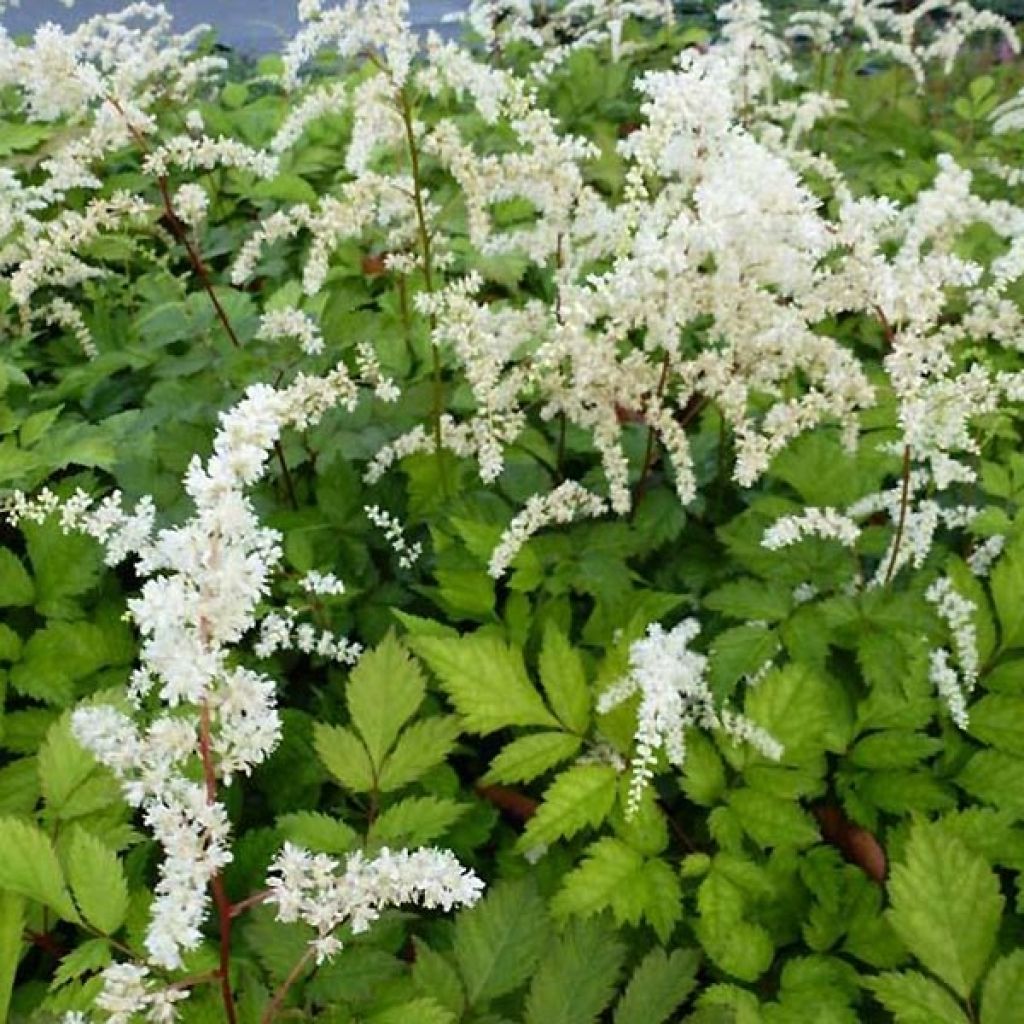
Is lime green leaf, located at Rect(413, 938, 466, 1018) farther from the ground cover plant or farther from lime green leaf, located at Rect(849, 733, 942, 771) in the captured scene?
lime green leaf, located at Rect(849, 733, 942, 771)

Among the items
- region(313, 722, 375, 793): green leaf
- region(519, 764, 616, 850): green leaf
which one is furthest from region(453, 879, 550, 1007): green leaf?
region(313, 722, 375, 793): green leaf

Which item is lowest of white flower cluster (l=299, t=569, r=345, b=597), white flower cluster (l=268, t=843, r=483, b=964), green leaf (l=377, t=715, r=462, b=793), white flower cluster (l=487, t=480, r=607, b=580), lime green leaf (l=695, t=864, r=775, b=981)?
lime green leaf (l=695, t=864, r=775, b=981)

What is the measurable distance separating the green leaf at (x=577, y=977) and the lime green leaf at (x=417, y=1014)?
143 mm

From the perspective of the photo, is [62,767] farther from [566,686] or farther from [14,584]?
[566,686]

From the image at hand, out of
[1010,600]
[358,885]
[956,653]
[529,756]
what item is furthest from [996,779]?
[358,885]

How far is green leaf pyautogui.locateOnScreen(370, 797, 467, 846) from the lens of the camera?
197 centimetres

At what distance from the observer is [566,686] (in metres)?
2.17

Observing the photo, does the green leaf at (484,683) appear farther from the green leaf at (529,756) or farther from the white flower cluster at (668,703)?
the white flower cluster at (668,703)

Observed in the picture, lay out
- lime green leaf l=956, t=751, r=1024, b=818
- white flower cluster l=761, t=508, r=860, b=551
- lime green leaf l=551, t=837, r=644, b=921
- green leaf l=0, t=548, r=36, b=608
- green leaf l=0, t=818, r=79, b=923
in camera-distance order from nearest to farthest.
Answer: green leaf l=0, t=818, r=79, b=923, lime green leaf l=551, t=837, r=644, b=921, lime green leaf l=956, t=751, r=1024, b=818, white flower cluster l=761, t=508, r=860, b=551, green leaf l=0, t=548, r=36, b=608

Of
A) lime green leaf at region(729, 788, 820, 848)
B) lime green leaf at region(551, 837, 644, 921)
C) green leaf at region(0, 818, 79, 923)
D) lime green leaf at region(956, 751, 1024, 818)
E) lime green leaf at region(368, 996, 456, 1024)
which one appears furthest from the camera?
lime green leaf at region(956, 751, 1024, 818)

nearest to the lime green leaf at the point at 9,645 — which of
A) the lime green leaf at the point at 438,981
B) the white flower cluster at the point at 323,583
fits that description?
the white flower cluster at the point at 323,583

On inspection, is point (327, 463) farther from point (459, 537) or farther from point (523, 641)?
point (523, 641)

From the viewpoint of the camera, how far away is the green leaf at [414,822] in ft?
6.45

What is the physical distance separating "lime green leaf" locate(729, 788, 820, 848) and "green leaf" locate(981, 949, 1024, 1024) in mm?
376
